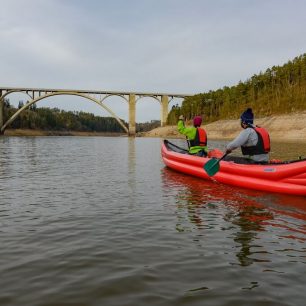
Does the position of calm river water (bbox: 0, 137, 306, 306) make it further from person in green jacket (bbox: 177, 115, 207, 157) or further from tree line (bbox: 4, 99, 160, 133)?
tree line (bbox: 4, 99, 160, 133)

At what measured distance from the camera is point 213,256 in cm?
468

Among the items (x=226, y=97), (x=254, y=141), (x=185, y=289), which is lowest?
(x=185, y=289)

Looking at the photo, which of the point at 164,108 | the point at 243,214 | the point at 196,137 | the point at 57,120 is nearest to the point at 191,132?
the point at 196,137

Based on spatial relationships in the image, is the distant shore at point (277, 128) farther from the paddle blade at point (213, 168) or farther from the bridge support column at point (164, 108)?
the paddle blade at point (213, 168)

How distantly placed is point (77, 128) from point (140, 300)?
151 meters

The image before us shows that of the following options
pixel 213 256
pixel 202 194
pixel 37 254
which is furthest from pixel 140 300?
pixel 202 194

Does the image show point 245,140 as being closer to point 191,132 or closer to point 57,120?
point 191,132

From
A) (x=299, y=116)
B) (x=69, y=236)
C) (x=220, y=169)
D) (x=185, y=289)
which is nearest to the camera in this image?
(x=185, y=289)

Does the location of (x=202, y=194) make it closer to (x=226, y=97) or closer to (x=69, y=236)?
(x=69, y=236)

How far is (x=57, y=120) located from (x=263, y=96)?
89.0 metres

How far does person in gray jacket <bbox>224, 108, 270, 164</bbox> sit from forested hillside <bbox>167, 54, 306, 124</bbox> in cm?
4814

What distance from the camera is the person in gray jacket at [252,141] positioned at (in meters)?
9.42

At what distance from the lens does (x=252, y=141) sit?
963 cm

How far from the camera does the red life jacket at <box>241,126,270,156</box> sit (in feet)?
31.4
